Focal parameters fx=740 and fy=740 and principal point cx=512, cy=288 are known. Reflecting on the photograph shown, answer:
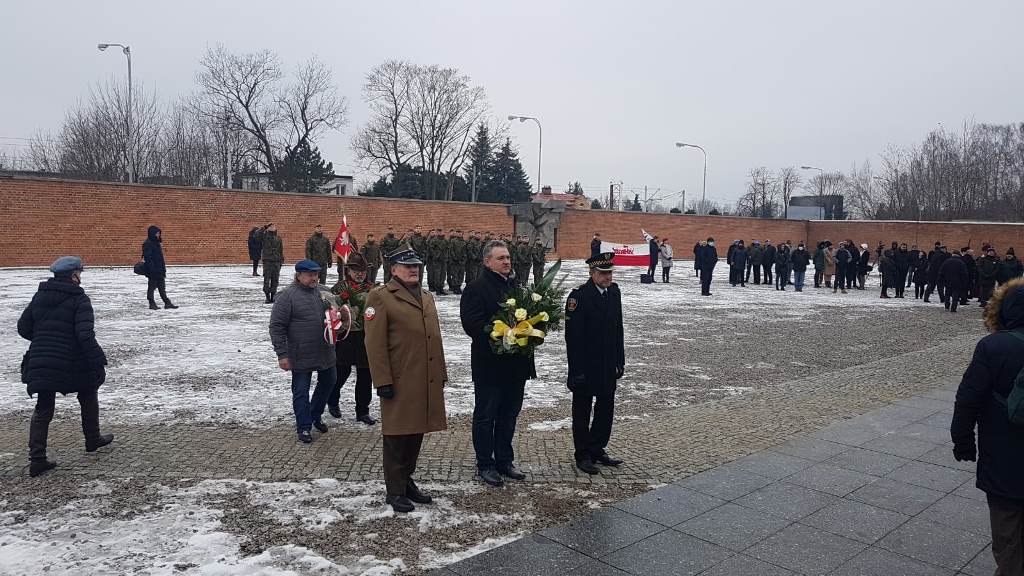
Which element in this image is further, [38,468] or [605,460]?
[605,460]

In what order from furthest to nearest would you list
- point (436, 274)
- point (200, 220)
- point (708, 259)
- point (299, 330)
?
1. point (200, 220)
2. point (708, 259)
3. point (436, 274)
4. point (299, 330)

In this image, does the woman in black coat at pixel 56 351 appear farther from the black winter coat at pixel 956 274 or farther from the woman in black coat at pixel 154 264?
the black winter coat at pixel 956 274

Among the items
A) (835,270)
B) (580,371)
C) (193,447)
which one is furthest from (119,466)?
(835,270)

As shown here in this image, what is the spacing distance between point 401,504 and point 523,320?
1.56 metres

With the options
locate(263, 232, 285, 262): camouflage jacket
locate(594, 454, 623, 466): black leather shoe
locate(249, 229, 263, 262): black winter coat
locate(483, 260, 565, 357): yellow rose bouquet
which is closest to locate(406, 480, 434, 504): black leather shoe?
locate(483, 260, 565, 357): yellow rose bouquet

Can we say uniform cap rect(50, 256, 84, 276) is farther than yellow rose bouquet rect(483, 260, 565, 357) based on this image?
Yes

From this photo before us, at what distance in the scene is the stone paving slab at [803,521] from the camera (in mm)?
4461

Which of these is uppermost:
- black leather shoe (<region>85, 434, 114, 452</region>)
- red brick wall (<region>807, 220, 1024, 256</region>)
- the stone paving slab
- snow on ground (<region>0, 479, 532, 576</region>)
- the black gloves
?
red brick wall (<region>807, 220, 1024, 256</region>)

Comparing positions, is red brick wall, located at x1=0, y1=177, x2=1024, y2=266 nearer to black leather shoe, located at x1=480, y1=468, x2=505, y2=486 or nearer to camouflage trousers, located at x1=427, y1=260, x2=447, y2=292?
camouflage trousers, located at x1=427, y1=260, x2=447, y2=292

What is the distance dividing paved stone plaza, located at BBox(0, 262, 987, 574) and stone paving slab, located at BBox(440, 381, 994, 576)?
3 cm

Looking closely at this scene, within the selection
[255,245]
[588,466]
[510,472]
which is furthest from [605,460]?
[255,245]

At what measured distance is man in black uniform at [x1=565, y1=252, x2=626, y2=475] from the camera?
5906mm

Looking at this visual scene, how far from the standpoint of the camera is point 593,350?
594cm

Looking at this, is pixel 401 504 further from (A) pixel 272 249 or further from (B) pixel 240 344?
(A) pixel 272 249
